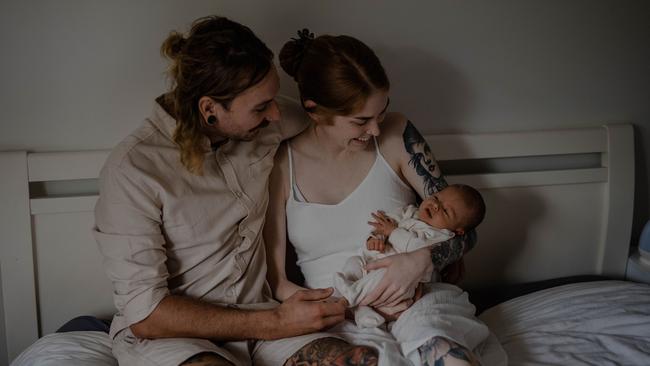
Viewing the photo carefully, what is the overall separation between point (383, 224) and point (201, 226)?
0.52 m

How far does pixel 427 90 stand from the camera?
2178mm

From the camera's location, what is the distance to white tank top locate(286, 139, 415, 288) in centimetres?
179

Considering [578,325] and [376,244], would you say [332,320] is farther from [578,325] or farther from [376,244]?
[578,325]

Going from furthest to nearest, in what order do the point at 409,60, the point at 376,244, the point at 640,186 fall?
1. the point at 640,186
2. the point at 409,60
3. the point at 376,244


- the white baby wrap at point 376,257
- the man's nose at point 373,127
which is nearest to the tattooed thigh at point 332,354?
the white baby wrap at point 376,257

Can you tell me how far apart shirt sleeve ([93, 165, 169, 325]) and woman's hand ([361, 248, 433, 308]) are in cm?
57

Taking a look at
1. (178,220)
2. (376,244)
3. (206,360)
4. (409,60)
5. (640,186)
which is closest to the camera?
(206,360)

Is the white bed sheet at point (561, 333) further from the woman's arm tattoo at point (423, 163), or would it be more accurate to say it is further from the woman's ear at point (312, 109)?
the woman's ear at point (312, 109)

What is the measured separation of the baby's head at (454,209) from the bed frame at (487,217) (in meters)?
0.43

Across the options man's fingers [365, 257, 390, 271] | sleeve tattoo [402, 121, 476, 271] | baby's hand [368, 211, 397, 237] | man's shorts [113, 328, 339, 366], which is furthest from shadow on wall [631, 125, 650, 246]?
man's shorts [113, 328, 339, 366]

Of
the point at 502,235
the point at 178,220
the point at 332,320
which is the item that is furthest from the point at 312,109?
the point at 502,235

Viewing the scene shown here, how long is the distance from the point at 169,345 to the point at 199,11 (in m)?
1.04

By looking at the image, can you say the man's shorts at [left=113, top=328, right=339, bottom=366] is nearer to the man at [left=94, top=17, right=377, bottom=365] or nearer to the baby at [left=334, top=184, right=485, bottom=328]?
the man at [left=94, top=17, right=377, bottom=365]

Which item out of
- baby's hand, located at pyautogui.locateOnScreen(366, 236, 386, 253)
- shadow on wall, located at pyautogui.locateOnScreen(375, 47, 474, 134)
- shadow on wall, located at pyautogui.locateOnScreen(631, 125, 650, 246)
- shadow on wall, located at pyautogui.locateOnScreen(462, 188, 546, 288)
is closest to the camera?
baby's hand, located at pyautogui.locateOnScreen(366, 236, 386, 253)
